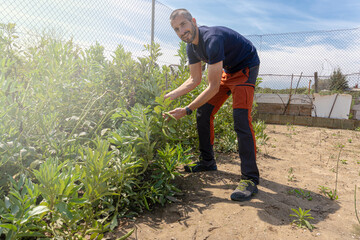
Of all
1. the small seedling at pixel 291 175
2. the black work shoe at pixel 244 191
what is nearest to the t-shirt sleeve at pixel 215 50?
the black work shoe at pixel 244 191

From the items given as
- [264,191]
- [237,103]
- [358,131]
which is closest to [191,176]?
[264,191]

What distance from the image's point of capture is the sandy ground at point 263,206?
1683 millimetres

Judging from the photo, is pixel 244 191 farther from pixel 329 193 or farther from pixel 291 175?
pixel 291 175

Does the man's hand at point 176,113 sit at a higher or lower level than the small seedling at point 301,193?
higher

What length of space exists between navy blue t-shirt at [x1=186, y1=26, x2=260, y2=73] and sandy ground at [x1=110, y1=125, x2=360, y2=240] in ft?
3.53

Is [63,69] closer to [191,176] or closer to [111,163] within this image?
[111,163]

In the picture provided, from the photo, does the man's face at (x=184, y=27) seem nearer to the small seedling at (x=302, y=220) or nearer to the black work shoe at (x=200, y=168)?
the black work shoe at (x=200, y=168)

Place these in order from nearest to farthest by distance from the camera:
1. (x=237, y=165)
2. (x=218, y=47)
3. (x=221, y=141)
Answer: (x=218, y=47)
(x=237, y=165)
(x=221, y=141)

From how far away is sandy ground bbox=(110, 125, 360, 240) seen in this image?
1.68 m

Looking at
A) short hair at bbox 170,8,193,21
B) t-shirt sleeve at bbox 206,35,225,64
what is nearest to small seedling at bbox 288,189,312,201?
t-shirt sleeve at bbox 206,35,225,64

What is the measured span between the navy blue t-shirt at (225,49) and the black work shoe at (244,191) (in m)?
1.00

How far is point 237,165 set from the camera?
118 inches

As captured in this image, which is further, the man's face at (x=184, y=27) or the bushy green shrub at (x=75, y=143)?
the man's face at (x=184, y=27)

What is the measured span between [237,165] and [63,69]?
2.07 m
